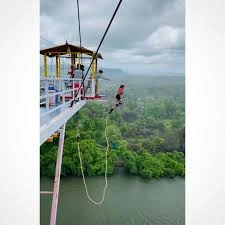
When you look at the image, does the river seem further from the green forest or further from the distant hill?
the distant hill

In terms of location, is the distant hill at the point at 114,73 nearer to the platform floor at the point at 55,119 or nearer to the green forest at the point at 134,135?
the green forest at the point at 134,135

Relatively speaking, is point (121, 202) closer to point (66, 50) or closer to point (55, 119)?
point (55, 119)

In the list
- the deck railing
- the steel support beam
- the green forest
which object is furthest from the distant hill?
the steel support beam

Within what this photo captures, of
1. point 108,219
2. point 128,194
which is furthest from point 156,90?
point 108,219
